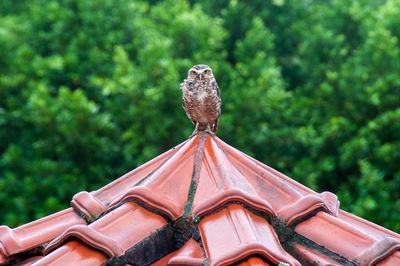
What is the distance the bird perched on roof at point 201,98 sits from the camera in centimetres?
301

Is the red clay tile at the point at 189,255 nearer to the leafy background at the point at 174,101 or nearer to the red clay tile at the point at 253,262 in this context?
the red clay tile at the point at 253,262

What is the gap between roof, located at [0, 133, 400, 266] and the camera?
5.79 ft

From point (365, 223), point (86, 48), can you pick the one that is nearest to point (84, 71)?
point (86, 48)

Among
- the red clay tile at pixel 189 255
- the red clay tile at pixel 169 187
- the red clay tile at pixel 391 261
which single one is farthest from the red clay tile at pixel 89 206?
the red clay tile at pixel 391 261

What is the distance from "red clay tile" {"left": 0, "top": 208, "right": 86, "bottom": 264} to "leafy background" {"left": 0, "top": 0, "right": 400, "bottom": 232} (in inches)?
174

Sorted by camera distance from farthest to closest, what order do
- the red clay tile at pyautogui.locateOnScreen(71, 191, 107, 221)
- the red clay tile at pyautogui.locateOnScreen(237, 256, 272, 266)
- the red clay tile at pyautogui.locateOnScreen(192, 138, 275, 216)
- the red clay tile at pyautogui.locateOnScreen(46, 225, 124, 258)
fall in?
the red clay tile at pyautogui.locateOnScreen(71, 191, 107, 221) → the red clay tile at pyautogui.locateOnScreen(192, 138, 275, 216) → the red clay tile at pyautogui.locateOnScreen(46, 225, 124, 258) → the red clay tile at pyautogui.locateOnScreen(237, 256, 272, 266)

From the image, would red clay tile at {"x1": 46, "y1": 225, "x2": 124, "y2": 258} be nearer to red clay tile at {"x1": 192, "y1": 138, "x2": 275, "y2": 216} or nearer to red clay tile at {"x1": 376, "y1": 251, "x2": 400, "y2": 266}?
red clay tile at {"x1": 192, "y1": 138, "x2": 275, "y2": 216}

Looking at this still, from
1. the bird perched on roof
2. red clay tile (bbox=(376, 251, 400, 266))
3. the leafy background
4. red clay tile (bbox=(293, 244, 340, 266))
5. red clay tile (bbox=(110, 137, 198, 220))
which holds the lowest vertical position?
red clay tile (bbox=(376, 251, 400, 266))

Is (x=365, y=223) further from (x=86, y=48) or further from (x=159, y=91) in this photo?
(x=86, y=48)

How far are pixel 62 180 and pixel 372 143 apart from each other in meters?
4.48

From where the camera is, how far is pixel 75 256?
1758 mm

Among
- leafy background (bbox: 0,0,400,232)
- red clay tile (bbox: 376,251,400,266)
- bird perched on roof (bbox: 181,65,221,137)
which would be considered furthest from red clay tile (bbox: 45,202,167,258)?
leafy background (bbox: 0,0,400,232)

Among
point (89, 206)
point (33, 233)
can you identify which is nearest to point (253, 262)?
point (89, 206)

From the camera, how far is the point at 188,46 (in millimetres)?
8047
